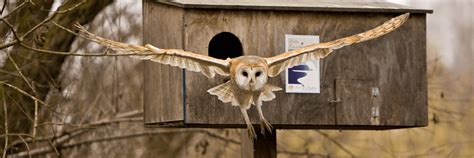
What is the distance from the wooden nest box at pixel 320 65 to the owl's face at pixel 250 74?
18.3 inches

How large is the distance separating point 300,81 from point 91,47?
3.41m

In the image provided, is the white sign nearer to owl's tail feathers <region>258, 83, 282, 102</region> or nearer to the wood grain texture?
owl's tail feathers <region>258, 83, 282, 102</region>

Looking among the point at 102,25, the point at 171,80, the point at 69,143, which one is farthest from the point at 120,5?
the point at 171,80

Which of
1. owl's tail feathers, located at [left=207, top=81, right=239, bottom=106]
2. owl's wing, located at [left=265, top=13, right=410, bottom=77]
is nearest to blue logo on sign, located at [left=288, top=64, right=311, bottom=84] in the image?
owl's wing, located at [left=265, top=13, right=410, bottom=77]

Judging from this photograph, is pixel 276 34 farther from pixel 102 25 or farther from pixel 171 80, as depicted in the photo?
pixel 102 25

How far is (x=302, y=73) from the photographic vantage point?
12.0m

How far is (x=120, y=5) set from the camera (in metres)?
14.9

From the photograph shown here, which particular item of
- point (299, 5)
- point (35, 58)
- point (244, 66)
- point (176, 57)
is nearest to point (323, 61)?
point (299, 5)

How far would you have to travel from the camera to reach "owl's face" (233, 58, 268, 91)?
11195mm

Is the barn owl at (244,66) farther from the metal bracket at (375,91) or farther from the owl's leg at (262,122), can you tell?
the metal bracket at (375,91)

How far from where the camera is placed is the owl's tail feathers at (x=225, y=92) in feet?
37.1

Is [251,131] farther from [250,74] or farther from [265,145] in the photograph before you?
[265,145]

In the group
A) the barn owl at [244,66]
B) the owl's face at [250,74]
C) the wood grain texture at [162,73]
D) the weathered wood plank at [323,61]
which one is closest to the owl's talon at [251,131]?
the barn owl at [244,66]

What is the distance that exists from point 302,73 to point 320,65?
14 centimetres
